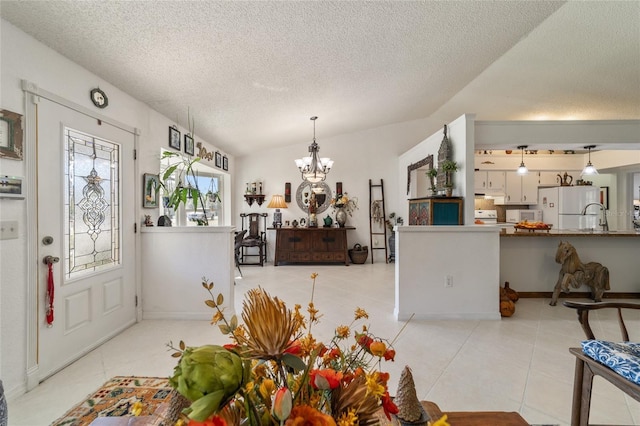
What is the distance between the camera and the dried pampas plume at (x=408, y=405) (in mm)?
767

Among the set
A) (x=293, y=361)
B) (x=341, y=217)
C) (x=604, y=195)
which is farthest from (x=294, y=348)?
(x=604, y=195)

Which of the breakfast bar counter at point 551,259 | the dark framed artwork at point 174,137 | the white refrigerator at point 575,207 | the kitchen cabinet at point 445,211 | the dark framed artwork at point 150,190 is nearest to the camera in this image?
the dark framed artwork at point 150,190

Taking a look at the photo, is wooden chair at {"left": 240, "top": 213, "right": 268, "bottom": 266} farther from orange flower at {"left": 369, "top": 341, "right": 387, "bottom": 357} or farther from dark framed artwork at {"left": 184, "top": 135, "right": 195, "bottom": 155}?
orange flower at {"left": 369, "top": 341, "right": 387, "bottom": 357}

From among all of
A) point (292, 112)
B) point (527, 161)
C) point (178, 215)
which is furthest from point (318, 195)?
point (527, 161)

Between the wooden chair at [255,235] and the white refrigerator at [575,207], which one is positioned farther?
the wooden chair at [255,235]

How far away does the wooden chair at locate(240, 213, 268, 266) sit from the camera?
6363mm

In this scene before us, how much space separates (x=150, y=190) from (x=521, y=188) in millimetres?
7356

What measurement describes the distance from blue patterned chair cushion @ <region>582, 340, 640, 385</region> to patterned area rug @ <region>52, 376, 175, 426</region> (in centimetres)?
219

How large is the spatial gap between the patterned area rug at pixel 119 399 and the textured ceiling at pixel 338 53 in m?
2.39

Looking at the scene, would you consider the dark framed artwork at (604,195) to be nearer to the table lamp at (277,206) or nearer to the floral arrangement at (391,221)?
the floral arrangement at (391,221)

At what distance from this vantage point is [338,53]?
278 centimetres

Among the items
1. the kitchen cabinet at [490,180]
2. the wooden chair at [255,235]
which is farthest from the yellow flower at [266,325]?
the kitchen cabinet at [490,180]

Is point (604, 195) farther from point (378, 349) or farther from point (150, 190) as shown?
point (150, 190)

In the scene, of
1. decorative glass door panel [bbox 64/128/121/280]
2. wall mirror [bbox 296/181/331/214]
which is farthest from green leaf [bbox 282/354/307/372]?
wall mirror [bbox 296/181/331/214]
